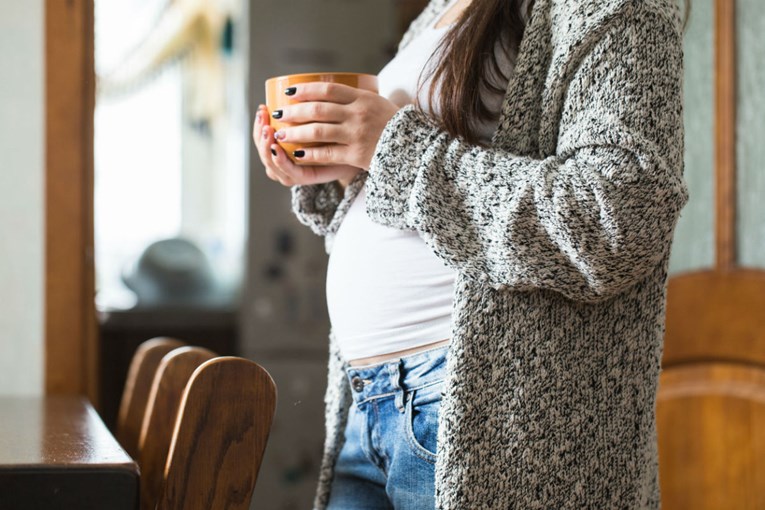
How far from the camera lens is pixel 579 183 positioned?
0.64 metres

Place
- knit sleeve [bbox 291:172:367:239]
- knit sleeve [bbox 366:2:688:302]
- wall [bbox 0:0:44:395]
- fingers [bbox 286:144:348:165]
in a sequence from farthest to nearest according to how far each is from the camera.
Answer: wall [bbox 0:0:44:395] < knit sleeve [bbox 291:172:367:239] < fingers [bbox 286:144:348:165] < knit sleeve [bbox 366:2:688:302]

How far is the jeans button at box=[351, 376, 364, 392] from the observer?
31.7 inches

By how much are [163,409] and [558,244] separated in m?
0.54

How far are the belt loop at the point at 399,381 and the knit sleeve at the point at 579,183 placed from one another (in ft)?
0.43

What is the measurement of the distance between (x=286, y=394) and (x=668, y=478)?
1.67 m

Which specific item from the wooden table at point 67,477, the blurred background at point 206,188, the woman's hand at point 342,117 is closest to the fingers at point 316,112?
the woman's hand at point 342,117

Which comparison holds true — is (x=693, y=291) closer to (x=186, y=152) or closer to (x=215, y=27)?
(x=215, y=27)

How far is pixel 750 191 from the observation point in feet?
4.63

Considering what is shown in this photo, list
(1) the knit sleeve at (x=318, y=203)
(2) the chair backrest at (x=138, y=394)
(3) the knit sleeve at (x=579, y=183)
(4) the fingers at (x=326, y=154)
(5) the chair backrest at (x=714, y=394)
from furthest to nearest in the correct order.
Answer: (5) the chair backrest at (x=714, y=394)
(2) the chair backrest at (x=138, y=394)
(1) the knit sleeve at (x=318, y=203)
(4) the fingers at (x=326, y=154)
(3) the knit sleeve at (x=579, y=183)

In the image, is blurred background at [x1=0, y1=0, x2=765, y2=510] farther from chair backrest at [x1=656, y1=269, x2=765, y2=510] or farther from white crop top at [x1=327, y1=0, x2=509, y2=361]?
white crop top at [x1=327, y1=0, x2=509, y2=361]

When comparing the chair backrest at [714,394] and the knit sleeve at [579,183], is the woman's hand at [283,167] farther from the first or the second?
the chair backrest at [714,394]

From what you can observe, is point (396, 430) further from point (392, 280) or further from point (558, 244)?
point (558, 244)

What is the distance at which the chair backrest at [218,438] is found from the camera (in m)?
0.68

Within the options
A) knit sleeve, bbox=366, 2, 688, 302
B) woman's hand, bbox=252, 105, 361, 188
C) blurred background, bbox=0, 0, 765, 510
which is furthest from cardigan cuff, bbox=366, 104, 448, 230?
blurred background, bbox=0, 0, 765, 510
